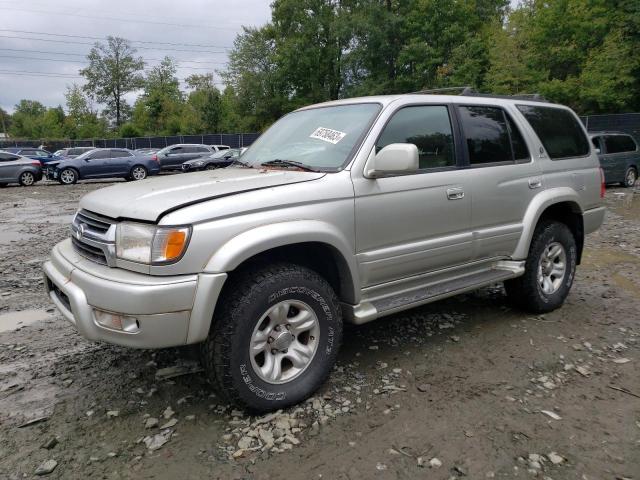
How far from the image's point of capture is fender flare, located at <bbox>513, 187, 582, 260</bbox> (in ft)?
13.7

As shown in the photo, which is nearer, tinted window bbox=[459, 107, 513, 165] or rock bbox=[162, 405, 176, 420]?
rock bbox=[162, 405, 176, 420]

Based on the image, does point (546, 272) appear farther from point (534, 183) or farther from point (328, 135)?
point (328, 135)

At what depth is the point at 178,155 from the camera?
25.0m

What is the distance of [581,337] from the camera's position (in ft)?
13.2

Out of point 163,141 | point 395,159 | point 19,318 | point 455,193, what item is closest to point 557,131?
point 455,193

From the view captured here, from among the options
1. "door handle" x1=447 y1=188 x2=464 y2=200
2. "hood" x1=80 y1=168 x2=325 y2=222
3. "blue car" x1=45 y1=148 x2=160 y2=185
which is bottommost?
"blue car" x1=45 y1=148 x2=160 y2=185

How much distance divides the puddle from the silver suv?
1453mm

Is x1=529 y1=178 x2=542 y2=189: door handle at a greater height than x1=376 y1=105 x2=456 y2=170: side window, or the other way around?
x1=376 y1=105 x2=456 y2=170: side window

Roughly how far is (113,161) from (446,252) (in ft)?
65.4

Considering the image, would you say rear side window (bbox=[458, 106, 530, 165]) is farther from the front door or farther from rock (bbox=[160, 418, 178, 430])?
rock (bbox=[160, 418, 178, 430])

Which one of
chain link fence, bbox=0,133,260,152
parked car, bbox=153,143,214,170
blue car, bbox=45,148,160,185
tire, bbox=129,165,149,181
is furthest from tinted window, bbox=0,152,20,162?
chain link fence, bbox=0,133,260,152

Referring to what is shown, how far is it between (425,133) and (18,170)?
20213 millimetres

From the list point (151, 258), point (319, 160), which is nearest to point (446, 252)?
point (319, 160)

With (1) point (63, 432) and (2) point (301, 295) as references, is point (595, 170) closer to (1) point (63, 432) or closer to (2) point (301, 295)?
(2) point (301, 295)
